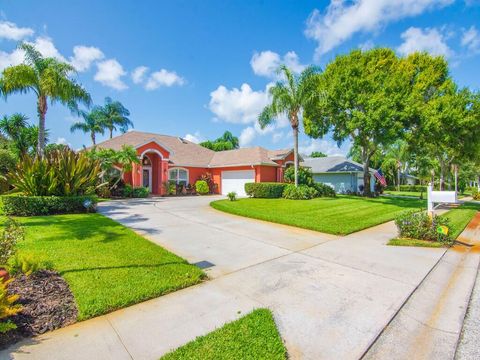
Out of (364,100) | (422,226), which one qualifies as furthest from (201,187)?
(422,226)

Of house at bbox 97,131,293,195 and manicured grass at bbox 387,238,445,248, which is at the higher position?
house at bbox 97,131,293,195

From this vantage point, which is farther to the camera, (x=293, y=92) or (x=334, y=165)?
(x=334, y=165)

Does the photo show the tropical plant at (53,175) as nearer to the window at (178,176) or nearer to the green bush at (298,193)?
the window at (178,176)

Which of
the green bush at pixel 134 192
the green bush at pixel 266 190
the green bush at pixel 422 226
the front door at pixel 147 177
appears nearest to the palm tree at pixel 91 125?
A: the front door at pixel 147 177

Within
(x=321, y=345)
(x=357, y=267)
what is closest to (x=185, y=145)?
(x=357, y=267)

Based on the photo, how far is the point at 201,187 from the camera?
78.9 ft

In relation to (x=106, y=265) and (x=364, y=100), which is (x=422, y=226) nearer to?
(x=106, y=265)

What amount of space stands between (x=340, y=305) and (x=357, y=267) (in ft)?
6.34

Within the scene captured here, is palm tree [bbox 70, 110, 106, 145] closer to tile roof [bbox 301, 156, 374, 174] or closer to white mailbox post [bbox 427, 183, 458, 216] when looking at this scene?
tile roof [bbox 301, 156, 374, 174]

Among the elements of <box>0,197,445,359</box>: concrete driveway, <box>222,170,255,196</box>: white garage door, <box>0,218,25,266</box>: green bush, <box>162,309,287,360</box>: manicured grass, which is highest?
<box>222,170,255,196</box>: white garage door

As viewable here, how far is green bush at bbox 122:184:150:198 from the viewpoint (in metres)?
18.8

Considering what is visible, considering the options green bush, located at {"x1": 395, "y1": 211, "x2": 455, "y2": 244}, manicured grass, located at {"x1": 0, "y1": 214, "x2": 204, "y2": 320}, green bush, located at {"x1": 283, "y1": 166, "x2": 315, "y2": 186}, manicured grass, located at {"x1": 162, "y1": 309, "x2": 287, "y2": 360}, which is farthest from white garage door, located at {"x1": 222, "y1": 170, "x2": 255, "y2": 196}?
manicured grass, located at {"x1": 162, "y1": 309, "x2": 287, "y2": 360}

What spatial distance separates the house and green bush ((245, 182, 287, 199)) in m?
1.83

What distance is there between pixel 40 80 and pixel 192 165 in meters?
13.1
